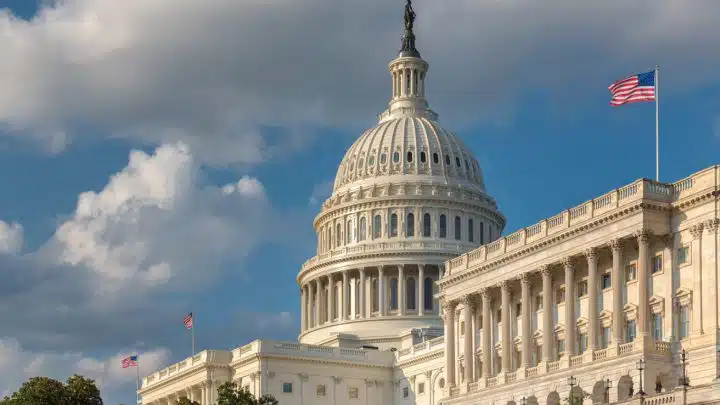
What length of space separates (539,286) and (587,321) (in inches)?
339

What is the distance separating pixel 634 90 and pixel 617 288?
13961 mm

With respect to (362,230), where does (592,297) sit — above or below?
below

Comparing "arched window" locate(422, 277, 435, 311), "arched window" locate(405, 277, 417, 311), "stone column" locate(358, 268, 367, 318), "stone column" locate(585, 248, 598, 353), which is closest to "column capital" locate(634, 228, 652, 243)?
"stone column" locate(585, 248, 598, 353)

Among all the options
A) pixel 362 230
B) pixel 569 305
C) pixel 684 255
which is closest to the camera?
pixel 684 255

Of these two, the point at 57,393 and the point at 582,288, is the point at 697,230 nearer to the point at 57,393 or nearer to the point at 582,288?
the point at 582,288

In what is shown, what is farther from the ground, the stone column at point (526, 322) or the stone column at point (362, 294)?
the stone column at point (362, 294)

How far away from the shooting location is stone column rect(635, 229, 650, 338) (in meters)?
106

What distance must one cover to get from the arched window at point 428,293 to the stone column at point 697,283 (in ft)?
287

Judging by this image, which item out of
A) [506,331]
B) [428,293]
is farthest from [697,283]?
[428,293]

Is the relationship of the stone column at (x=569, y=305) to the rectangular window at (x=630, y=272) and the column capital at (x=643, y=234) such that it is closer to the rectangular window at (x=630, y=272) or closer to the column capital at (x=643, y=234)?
the rectangular window at (x=630, y=272)

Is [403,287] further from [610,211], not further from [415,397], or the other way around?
[610,211]

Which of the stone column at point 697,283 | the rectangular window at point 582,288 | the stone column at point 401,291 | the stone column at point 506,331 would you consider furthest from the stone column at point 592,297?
the stone column at point 401,291

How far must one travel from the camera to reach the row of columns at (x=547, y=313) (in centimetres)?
10656

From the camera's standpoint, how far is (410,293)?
191m
